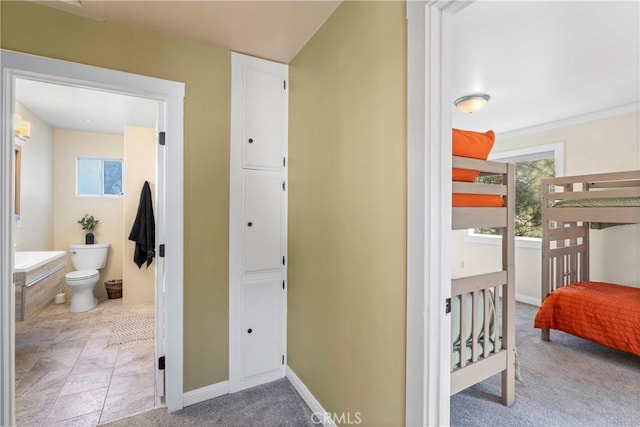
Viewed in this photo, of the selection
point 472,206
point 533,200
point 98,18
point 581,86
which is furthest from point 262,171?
point 533,200

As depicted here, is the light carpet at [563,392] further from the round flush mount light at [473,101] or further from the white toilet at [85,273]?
the white toilet at [85,273]

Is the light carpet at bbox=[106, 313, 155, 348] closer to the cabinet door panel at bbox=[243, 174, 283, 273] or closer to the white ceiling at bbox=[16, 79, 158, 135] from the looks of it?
the cabinet door panel at bbox=[243, 174, 283, 273]

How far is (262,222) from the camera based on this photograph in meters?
2.08

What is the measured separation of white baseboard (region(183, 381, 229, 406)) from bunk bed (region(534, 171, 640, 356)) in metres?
2.83

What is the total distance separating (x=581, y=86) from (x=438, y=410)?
3060 mm

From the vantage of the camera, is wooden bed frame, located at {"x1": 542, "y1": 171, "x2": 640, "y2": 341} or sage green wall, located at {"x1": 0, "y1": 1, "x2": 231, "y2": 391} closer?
sage green wall, located at {"x1": 0, "y1": 1, "x2": 231, "y2": 391}

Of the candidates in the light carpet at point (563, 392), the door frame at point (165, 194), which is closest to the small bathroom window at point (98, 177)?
the door frame at point (165, 194)

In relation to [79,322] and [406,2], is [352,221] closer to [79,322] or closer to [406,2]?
[406,2]

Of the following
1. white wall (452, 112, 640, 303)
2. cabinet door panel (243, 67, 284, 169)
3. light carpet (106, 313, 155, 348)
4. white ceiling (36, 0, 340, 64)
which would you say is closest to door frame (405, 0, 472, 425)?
white ceiling (36, 0, 340, 64)

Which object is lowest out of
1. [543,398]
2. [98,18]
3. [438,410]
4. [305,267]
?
[543,398]

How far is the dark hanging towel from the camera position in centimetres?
361

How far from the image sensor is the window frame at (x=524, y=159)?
357 centimetres

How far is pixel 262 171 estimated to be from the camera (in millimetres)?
2062

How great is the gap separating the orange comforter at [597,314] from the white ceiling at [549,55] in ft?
6.01
